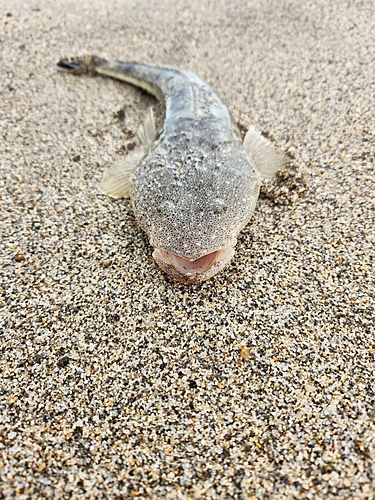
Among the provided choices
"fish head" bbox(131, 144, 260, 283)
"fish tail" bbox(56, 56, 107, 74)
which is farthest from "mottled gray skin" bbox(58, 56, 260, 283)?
"fish tail" bbox(56, 56, 107, 74)

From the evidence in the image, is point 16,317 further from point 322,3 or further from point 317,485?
point 322,3

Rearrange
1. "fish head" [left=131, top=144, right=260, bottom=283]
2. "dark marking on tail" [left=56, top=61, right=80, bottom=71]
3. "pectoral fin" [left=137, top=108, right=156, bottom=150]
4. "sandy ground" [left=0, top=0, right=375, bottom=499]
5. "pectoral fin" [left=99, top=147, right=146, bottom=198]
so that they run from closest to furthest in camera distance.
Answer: "sandy ground" [left=0, top=0, right=375, bottom=499] → "fish head" [left=131, top=144, right=260, bottom=283] → "pectoral fin" [left=99, top=147, right=146, bottom=198] → "pectoral fin" [left=137, top=108, right=156, bottom=150] → "dark marking on tail" [left=56, top=61, right=80, bottom=71]

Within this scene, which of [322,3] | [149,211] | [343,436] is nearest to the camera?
[343,436]

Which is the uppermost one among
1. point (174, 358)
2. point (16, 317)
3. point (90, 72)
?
point (90, 72)

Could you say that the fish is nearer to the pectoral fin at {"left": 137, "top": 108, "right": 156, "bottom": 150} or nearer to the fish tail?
the pectoral fin at {"left": 137, "top": 108, "right": 156, "bottom": 150}

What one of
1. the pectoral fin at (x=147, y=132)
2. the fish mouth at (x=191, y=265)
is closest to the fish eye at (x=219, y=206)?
the fish mouth at (x=191, y=265)

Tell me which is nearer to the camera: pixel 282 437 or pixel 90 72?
pixel 282 437

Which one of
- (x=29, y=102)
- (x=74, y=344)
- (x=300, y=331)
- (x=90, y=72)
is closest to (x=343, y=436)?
(x=300, y=331)
